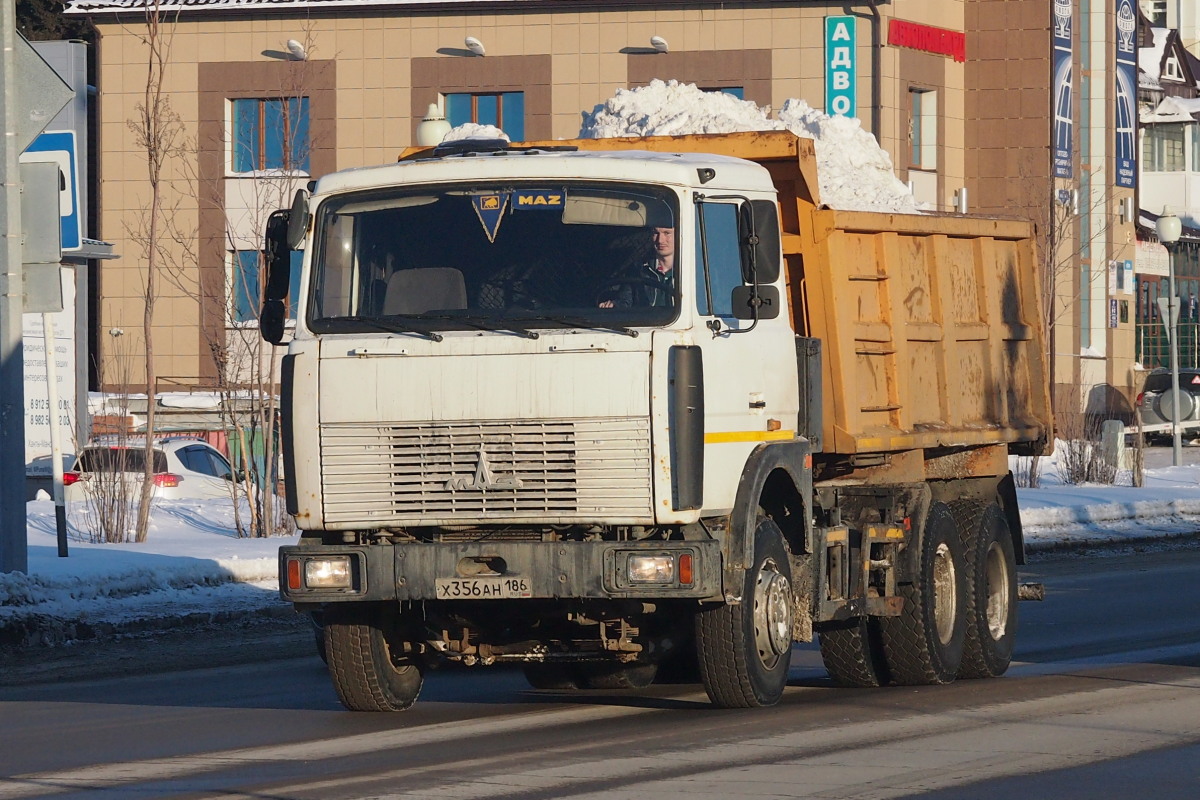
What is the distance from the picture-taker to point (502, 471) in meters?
9.66

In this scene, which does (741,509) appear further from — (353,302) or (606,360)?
(353,302)

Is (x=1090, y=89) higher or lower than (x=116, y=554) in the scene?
higher

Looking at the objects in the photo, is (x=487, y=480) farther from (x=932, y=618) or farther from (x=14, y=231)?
(x=14, y=231)

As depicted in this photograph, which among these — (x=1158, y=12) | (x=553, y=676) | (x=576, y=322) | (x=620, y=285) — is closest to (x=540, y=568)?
(x=576, y=322)

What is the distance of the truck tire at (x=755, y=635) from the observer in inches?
396

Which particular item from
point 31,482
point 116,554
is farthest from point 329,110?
point 116,554

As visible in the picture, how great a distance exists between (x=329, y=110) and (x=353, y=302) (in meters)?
37.2

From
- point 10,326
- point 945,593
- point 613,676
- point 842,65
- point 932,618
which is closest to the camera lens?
point 613,676

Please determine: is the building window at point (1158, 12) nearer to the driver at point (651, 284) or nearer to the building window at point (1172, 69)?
the building window at point (1172, 69)

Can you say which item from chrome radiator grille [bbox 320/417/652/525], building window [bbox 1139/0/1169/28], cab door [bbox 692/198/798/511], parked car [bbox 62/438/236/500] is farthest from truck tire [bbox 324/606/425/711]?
building window [bbox 1139/0/1169/28]

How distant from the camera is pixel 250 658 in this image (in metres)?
13.8

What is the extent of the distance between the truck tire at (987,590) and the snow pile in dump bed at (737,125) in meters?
13.1

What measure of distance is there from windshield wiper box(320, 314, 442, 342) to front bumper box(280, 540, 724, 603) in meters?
0.97

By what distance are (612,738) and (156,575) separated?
773cm
